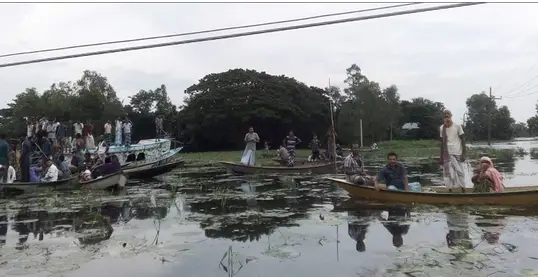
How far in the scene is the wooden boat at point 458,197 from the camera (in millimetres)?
8109

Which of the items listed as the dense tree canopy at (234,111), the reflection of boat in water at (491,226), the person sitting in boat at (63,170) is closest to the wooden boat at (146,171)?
the person sitting in boat at (63,170)

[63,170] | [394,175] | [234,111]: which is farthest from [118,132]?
[234,111]

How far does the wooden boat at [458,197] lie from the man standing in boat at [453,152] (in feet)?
3.12

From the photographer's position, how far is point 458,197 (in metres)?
8.40

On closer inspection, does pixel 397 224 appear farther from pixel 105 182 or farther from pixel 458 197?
pixel 105 182

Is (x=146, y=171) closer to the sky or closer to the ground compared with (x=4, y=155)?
closer to the ground

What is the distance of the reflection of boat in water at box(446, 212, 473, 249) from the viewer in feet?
19.5

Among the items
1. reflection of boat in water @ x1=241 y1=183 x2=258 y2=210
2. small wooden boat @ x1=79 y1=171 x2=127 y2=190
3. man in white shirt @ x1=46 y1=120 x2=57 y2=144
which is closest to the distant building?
man in white shirt @ x1=46 y1=120 x2=57 y2=144

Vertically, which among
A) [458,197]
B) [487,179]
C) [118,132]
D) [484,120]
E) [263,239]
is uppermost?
[484,120]

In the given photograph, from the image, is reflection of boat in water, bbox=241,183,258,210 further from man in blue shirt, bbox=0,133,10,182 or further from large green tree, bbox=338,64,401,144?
large green tree, bbox=338,64,401,144

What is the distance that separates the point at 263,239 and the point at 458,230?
9.33ft

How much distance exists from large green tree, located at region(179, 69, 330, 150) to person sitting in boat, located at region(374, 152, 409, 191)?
122 ft

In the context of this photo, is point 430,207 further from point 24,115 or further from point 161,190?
point 24,115

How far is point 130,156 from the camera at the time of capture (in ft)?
64.0
